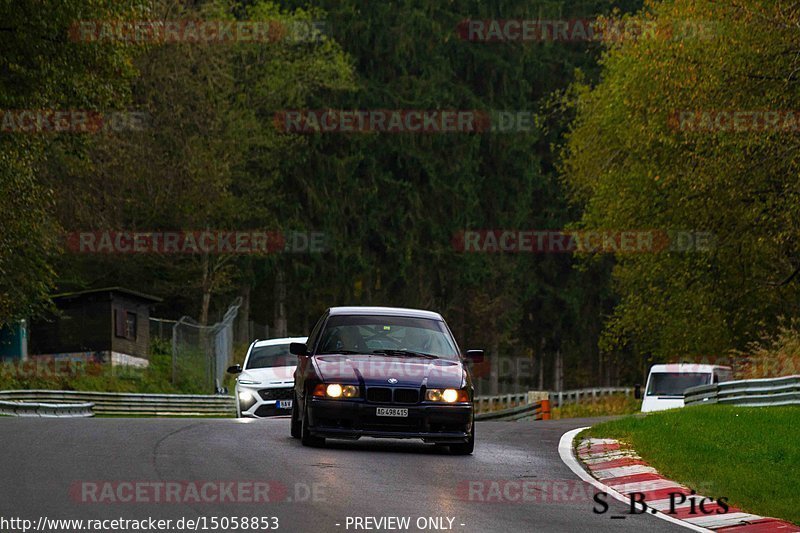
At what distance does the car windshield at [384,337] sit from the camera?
17578mm

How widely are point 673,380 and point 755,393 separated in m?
11.8

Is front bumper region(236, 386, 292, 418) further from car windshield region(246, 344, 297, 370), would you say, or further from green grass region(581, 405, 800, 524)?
green grass region(581, 405, 800, 524)

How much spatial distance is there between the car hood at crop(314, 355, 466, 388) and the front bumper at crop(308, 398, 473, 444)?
0.83 feet

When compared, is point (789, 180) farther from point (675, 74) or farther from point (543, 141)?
point (543, 141)

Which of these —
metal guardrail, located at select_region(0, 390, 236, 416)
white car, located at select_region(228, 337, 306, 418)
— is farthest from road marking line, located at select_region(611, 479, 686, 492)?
metal guardrail, located at select_region(0, 390, 236, 416)

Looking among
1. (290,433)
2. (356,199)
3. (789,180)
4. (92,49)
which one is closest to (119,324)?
(356,199)

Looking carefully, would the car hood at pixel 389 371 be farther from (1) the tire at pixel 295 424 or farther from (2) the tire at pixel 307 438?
(1) the tire at pixel 295 424

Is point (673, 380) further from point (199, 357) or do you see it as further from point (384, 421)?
point (384, 421)

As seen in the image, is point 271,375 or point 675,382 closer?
point 271,375

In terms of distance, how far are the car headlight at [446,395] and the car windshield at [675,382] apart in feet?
69.1

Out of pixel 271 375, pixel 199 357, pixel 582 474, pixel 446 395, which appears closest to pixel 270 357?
pixel 271 375

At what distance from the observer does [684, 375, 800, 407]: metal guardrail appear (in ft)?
78.8

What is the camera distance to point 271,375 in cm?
2692

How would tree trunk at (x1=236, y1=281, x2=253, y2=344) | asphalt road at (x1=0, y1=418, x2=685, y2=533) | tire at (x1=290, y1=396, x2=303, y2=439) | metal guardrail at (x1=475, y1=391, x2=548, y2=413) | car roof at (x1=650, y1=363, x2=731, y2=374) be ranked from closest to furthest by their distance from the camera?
1. asphalt road at (x1=0, y1=418, x2=685, y2=533)
2. tire at (x1=290, y1=396, x2=303, y2=439)
3. car roof at (x1=650, y1=363, x2=731, y2=374)
4. metal guardrail at (x1=475, y1=391, x2=548, y2=413)
5. tree trunk at (x1=236, y1=281, x2=253, y2=344)
